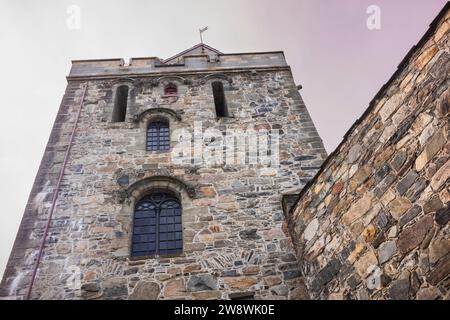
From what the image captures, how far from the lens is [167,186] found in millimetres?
8828

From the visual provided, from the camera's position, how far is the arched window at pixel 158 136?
1002 cm

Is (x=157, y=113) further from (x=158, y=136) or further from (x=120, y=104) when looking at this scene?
(x=120, y=104)

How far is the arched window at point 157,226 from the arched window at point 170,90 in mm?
3883

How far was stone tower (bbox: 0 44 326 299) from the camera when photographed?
23.1 ft

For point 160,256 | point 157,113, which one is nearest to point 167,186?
point 160,256

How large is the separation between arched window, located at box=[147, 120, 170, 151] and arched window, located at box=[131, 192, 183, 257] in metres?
1.56

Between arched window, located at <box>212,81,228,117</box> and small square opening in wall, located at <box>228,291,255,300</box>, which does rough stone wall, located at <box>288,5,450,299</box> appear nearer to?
small square opening in wall, located at <box>228,291,255,300</box>

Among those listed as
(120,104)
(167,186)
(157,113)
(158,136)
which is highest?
(120,104)

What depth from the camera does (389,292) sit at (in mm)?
4824

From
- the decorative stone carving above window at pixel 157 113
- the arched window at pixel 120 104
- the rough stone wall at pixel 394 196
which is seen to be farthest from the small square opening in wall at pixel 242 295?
the arched window at pixel 120 104

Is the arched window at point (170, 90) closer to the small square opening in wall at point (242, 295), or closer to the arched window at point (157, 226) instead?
the arched window at point (157, 226)

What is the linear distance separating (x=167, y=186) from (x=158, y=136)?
1.99 metres

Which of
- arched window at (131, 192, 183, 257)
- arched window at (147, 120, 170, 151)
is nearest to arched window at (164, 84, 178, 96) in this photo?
arched window at (147, 120, 170, 151)

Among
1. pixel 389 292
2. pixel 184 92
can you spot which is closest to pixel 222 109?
pixel 184 92
